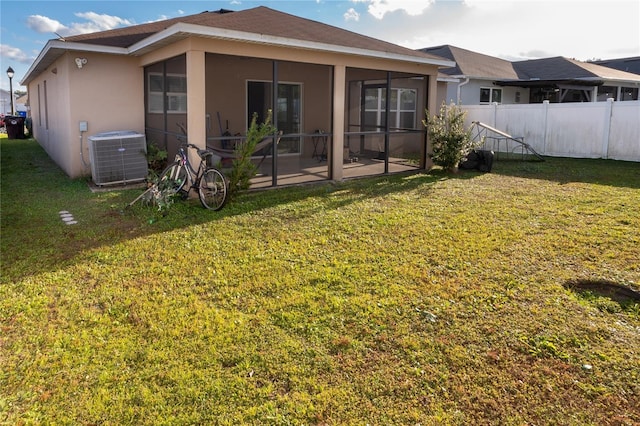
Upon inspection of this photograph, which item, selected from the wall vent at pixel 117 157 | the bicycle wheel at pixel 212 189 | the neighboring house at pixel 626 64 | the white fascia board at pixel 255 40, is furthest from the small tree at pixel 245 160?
the neighboring house at pixel 626 64

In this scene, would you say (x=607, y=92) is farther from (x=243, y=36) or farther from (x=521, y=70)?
(x=243, y=36)

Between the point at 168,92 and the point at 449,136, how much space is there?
19.3 feet

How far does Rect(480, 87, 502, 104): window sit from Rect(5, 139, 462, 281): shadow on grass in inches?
397

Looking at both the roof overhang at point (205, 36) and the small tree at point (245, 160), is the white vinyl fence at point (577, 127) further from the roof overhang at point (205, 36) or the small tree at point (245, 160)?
the small tree at point (245, 160)

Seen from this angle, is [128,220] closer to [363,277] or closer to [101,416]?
[363,277]

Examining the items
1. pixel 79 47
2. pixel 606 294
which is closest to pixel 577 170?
pixel 606 294

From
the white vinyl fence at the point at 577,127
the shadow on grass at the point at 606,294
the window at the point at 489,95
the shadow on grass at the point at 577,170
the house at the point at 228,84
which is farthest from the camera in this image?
the window at the point at 489,95

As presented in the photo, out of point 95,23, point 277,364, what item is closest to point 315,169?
point 277,364

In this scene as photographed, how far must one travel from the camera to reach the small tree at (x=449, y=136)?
979 centimetres

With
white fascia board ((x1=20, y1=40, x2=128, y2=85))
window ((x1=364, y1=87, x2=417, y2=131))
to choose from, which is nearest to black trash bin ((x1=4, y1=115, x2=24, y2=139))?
white fascia board ((x1=20, y1=40, x2=128, y2=85))

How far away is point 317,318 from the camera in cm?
346

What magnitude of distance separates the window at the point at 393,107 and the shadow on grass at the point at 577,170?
11.6ft

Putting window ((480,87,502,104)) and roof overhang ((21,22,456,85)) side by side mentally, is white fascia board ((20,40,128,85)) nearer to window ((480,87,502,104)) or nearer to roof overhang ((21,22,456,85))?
roof overhang ((21,22,456,85))

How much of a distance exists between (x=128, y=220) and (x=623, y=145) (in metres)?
12.1
